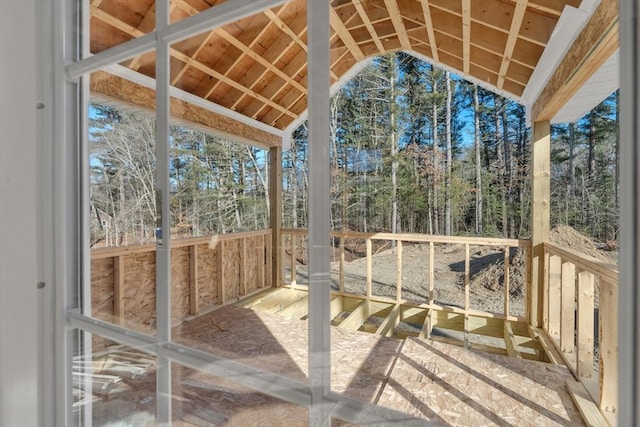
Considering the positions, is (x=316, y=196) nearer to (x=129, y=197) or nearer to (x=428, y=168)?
(x=129, y=197)

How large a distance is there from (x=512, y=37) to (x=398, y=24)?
1.40 ft

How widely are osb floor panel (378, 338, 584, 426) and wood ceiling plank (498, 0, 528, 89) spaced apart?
964 mm

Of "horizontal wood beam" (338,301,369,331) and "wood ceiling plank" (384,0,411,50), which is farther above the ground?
"wood ceiling plank" (384,0,411,50)

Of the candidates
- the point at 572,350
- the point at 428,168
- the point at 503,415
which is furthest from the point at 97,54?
the point at 503,415

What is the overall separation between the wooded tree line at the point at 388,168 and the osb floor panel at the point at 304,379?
36 cm

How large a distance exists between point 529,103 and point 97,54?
4.45ft

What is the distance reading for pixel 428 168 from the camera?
1.39 meters

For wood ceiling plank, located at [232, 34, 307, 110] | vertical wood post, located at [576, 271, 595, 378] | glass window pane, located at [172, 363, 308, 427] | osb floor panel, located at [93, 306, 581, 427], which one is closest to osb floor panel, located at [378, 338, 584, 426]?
osb floor panel, located at [93, 306, 581, 427]

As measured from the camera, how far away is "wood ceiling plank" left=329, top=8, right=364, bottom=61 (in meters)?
0.83

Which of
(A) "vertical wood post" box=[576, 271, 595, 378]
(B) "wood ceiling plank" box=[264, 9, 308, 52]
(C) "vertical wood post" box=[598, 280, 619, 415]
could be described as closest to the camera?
(C) "vertical wood post" box=[598, 280, 619, 415]

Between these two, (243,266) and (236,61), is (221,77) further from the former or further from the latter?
(243,266)

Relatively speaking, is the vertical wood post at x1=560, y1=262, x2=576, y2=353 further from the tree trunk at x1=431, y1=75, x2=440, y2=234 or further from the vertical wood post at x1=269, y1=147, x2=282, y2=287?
the vertical wood post at x1=269, y1=147, x2=282, y2=287

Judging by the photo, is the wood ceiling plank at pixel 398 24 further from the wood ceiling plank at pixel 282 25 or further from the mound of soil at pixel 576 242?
the mound of soil at pixel 576 242

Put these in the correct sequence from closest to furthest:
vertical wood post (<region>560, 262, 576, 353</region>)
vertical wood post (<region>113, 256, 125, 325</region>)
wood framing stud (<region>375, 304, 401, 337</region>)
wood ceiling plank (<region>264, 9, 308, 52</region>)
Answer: vertical wood post (<region>560, 262, 576, 353</region>), wood ceiling plank (<region>264, 9, 308, 52</region>), vertical wood post (<region>113, 256, 125, 325</region>), wood framing stud (<region>375, 304, 401, 337</region>)
